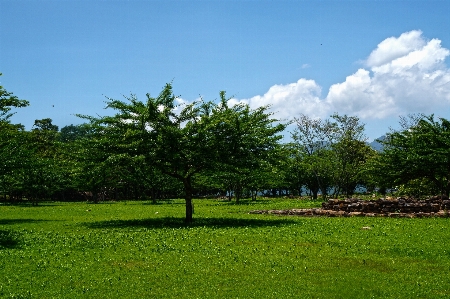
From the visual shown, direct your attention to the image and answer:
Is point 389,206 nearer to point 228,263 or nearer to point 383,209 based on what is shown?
point 383,209

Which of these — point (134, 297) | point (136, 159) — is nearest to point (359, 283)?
point (134, 297)

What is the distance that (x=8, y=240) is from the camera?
61.7 ft

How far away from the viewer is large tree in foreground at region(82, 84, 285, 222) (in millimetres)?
24609

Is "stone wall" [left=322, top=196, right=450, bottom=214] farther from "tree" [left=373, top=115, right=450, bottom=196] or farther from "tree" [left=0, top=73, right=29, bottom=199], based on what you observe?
"tree" [left=0, top=73, right=29, bottom=199]

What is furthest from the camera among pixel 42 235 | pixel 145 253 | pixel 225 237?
pixel 42 235

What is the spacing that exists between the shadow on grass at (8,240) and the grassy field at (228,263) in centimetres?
4

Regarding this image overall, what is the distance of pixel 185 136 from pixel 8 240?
1050 centimetres

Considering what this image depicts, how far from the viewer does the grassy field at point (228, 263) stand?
1066cm

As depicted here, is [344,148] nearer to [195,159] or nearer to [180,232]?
[195,159]

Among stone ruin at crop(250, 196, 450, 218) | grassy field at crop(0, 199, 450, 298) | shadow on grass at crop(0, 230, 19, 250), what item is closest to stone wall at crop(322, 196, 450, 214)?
stone ruin at crop(250, 196, 450, 218)

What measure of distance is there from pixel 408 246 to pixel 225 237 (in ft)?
24.7

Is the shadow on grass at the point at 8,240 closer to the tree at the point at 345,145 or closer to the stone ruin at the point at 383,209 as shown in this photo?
the stone ruin at the point at 383,209

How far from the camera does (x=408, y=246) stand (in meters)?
16.2

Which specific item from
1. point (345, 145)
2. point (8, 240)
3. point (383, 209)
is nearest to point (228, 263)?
point (8, 240)
